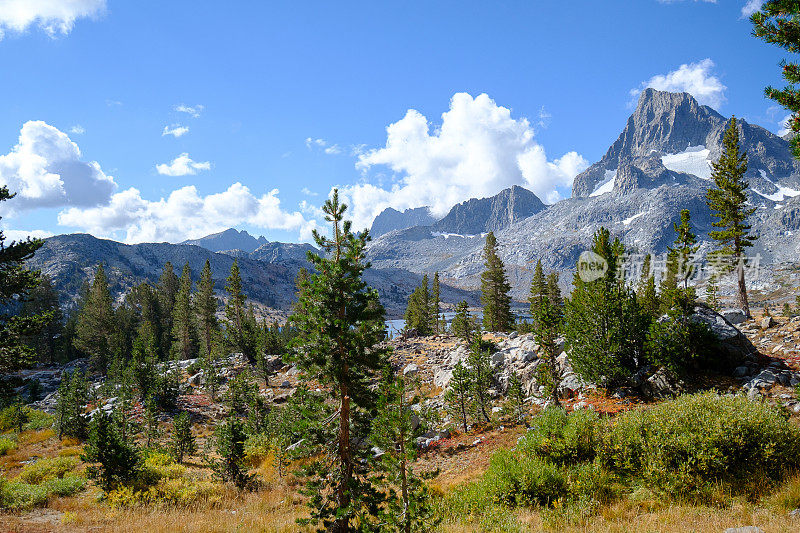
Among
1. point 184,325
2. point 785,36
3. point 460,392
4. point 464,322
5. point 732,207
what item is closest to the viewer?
point 785,36

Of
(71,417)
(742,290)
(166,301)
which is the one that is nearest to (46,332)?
(166,301)

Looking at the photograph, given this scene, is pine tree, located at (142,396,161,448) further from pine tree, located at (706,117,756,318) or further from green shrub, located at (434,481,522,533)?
pine tree, located at (706,117,756,318)

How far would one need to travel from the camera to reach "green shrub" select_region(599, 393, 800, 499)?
9867mm

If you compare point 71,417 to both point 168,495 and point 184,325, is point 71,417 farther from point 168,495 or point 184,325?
point 184,325

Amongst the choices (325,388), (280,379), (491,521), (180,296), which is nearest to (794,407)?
(491,521)

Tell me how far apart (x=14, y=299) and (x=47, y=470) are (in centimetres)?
956

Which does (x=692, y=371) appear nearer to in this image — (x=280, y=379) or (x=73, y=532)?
(x=73, y=532)

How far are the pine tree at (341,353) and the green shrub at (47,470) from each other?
58.1 ft

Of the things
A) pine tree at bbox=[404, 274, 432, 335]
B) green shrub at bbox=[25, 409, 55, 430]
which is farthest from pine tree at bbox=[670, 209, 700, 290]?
green shrub at bbox=[25, 409, 55, 430]

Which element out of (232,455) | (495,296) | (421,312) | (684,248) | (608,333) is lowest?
(232,455)

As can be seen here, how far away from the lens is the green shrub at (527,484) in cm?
1134

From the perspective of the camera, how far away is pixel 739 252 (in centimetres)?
3500

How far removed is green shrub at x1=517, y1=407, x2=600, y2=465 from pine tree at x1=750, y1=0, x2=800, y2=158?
9.73m

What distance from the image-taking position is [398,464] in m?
9.77
